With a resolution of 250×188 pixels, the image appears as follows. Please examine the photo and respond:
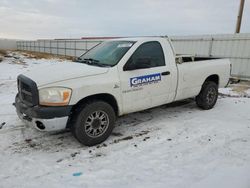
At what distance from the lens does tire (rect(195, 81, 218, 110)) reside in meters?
6.19

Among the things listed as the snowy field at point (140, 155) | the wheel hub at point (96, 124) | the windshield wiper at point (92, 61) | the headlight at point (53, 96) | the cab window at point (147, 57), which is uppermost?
the cab window at point (147, 57)

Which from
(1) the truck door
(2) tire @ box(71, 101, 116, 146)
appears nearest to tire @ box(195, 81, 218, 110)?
(1) the truck door

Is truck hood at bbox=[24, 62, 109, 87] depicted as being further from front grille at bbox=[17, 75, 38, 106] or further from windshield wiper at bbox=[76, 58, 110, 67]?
windshield wiper at bbox=[76, 58, 110, 67]

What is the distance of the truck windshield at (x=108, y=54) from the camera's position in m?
4.65

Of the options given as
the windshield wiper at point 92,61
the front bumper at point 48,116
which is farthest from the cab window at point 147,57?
the front bumper at point 48,116

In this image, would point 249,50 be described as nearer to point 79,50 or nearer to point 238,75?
point 238,75

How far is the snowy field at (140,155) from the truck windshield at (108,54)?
4.60 ft

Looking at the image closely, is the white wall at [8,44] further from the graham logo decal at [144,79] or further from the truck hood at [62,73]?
the graham logo decal at [144,79]

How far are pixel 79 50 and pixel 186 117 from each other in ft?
83.7

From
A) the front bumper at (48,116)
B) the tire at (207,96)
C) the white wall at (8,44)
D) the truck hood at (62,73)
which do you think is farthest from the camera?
the white wall at (8,44)

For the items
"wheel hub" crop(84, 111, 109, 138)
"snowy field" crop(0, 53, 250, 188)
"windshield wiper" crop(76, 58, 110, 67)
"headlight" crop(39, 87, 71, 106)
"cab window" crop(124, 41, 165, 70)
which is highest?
"cab window" crop(124, 41, 165, 70)

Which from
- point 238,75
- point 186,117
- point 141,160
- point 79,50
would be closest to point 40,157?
point 141,160

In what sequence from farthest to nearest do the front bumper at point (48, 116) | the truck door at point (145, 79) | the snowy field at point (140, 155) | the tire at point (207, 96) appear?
the tire at point (207, 96)
the truck door at point (145, 79)
the front bumper at point (48, 116)
the snowy field at point (140, 155)

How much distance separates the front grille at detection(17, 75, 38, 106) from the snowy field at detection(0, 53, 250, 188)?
81 cm
